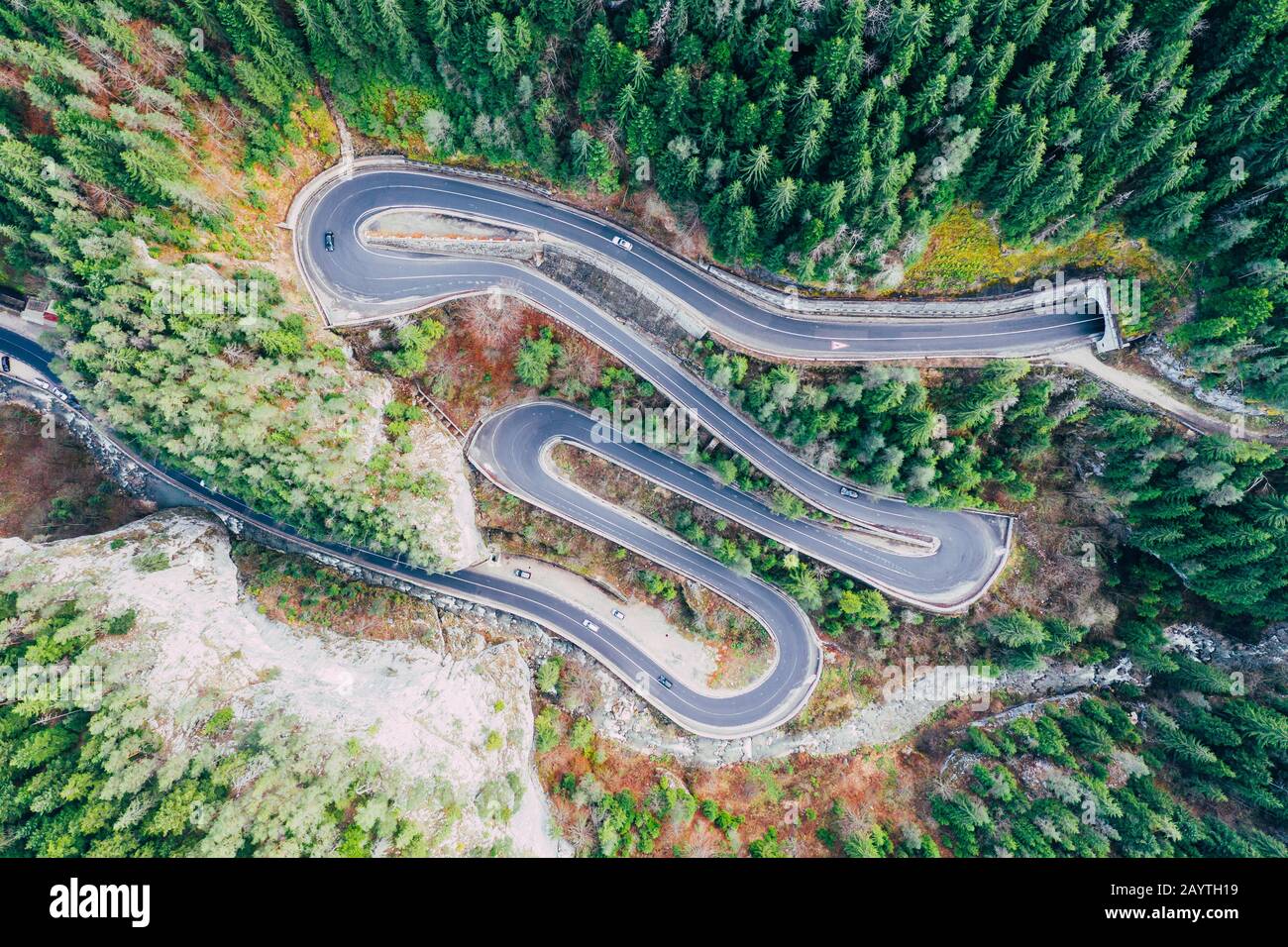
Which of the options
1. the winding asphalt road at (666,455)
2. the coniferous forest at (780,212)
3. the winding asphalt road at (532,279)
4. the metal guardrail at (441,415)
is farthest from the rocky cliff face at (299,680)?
the winding asphalt road at (532,279)

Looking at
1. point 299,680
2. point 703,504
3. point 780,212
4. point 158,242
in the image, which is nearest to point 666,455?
point 703,504

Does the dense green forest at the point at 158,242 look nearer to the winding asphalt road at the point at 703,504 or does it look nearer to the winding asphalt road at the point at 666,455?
the winding asphalt road at the point at 666,455

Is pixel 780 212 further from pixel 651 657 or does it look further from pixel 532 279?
pixel 651 657

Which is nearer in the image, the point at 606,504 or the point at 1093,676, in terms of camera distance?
the point at 1093,676

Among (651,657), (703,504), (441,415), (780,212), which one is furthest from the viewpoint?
(651,657)

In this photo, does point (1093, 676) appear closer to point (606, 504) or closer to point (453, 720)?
point (606, 504)

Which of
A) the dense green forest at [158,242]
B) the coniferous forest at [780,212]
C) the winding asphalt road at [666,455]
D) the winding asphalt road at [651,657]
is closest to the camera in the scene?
the coniferous forest at [780,212]
